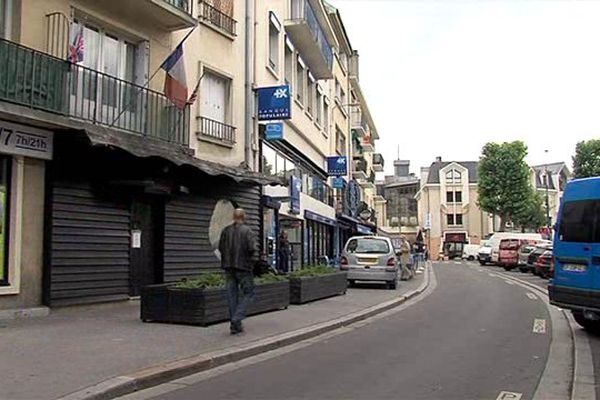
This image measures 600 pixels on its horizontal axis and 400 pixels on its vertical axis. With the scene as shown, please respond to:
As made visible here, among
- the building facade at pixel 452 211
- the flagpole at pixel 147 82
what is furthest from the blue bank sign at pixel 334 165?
the building facade at pixel 452 211

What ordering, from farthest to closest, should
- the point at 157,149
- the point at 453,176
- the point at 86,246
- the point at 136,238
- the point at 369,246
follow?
the point at 453,176 < the point at 369,246 < the point at 136,238 < the point at 157,149 < the point at 86,246

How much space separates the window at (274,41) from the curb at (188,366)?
12553 millimetres

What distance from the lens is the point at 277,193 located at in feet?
75.9

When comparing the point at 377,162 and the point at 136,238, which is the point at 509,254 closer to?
the point at 377,162

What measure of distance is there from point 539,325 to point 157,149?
27.2 ft

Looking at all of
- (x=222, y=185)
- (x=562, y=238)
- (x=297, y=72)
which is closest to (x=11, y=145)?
(x=222, y=185)

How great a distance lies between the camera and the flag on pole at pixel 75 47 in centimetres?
1248

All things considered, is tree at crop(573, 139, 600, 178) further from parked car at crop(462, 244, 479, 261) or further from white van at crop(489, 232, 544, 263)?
parked car at crop(462, 244, 479, 261)

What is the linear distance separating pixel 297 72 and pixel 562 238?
694 inches

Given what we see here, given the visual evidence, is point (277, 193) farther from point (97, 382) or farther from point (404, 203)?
point (404, 203)

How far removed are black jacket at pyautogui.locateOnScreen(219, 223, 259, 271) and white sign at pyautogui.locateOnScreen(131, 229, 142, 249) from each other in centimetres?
438

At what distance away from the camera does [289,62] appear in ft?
85.6

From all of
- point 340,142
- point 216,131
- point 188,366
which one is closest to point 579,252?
point 188,366

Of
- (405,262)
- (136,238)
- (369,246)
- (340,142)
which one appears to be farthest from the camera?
(340,142)
